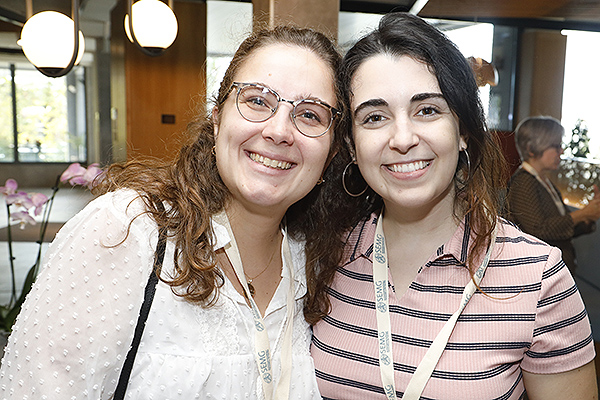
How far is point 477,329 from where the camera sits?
1.58 metres

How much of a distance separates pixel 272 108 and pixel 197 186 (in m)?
0.33

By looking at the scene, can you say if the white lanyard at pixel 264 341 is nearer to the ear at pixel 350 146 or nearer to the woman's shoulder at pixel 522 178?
the ear at pixel 350 146

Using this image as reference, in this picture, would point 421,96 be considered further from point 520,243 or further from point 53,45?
point 53,45

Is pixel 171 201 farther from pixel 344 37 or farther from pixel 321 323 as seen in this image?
pixel 344 37

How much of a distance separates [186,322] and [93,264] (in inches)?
11.4

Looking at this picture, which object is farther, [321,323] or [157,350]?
[321,323]

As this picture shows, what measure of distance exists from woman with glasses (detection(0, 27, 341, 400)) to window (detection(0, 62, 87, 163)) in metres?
4.28

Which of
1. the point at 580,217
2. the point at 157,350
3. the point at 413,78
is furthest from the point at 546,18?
the point at 157,350

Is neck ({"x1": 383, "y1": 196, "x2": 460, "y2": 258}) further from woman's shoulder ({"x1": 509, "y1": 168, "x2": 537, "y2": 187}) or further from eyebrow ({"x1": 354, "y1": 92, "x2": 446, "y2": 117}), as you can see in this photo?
woman's shoulder ({"x1": 509, "y1": 168, "x2": 537, "y2": 187})

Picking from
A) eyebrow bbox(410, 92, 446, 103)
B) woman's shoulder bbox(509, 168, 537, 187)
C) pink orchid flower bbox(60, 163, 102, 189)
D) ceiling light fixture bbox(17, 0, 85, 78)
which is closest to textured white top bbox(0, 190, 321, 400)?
eyebrow bbox(410, 92, 446, 103)

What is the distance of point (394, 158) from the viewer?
1.61m

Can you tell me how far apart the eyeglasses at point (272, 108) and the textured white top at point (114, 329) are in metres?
0.41

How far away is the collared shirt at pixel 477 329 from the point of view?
1556mm

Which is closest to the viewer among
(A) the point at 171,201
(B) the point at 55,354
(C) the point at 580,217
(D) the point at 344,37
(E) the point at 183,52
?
(B) the point at 55,354
